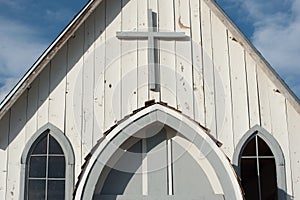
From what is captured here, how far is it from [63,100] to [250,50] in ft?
9.31

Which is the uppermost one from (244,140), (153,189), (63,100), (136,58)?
(136,58)

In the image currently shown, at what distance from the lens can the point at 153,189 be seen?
8055mm

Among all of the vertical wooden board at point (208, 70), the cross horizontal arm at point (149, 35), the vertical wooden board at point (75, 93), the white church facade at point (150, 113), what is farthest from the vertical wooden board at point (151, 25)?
the vertical wooden board at point (75, 93)

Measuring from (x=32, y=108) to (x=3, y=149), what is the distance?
28.2 inches

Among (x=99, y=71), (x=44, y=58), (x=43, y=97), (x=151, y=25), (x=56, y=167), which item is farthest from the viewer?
(x=151, y=25)

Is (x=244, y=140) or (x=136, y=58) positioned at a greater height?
(x=136, y=58)

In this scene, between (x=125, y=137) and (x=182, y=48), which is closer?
(x=125, y=137)

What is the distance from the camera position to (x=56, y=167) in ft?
26.4

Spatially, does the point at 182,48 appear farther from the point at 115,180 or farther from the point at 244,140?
the point at 115,180

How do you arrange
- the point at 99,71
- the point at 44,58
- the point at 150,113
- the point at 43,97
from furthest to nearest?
the point at 99,71
the point at 43,97
the point at 44,58
the point at 150,113

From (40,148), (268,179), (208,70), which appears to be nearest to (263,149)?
(268,179)

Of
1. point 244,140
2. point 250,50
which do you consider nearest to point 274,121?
point 244,140

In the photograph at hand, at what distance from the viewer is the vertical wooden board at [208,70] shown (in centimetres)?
813

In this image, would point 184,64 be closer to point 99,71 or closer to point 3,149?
point 99,71
